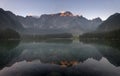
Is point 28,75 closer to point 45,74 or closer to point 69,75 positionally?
point 45,74

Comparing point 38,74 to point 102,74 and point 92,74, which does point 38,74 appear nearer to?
point 92,74

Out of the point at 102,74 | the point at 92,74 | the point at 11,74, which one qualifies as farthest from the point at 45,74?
the point at 102,74

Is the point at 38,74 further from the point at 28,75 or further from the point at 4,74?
the point at 4,74

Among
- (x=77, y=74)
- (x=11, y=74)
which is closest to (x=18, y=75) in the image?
(x=11, y=74)

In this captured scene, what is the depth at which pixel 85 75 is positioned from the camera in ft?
99.2

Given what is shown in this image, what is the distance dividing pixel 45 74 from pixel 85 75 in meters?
7.60

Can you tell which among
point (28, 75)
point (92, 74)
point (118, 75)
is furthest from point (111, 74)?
point (28, 75)

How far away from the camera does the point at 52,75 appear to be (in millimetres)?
29984

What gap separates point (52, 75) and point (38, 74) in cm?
294

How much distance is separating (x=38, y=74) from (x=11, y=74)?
5.31 m

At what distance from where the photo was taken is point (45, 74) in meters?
30.8

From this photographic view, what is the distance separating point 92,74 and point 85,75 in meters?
1.58

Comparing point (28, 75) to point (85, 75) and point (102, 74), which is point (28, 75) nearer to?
point (85, 75)

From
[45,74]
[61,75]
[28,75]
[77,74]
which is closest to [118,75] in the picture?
[77,74]
